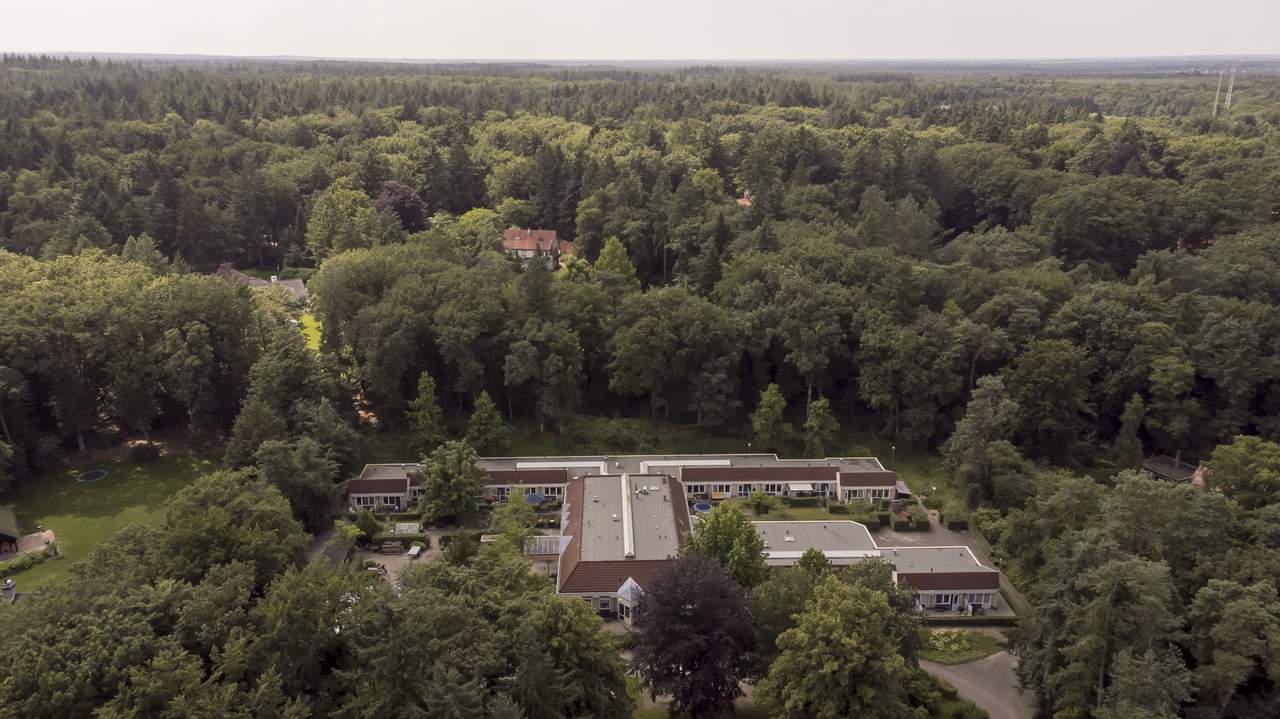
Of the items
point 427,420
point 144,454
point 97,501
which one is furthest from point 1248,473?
point 144,454

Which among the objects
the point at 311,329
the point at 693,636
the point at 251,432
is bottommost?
the point at 693,636

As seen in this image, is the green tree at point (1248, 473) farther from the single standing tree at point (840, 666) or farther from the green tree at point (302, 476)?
the green tree at point (302, 476)

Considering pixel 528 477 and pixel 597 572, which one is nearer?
pixel 597 572

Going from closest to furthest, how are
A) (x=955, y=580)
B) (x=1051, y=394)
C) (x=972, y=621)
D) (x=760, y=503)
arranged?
(x=972, y=621) < (x=955, y=580) < (x=760, y=503) < (x=1051, y=394)

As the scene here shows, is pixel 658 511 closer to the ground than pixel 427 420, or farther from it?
closer to the ground

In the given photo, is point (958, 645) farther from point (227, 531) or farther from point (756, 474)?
point (227, 531)

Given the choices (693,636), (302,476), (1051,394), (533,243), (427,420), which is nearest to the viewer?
(693,636)
